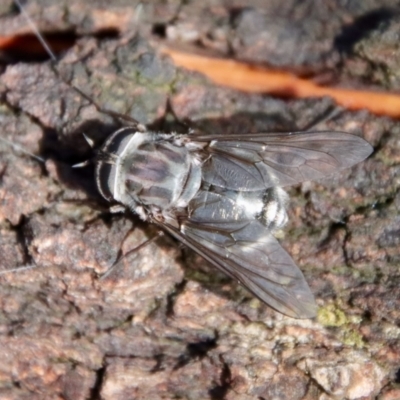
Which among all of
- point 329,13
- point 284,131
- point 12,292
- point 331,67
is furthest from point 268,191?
point 12,292

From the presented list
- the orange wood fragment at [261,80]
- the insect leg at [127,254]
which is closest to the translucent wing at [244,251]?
the insect leg at [127,254]

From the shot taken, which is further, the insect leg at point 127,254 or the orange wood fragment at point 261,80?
the orange wood fragment at point 261,80

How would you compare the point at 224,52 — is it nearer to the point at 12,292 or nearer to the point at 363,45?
the point at 363,45

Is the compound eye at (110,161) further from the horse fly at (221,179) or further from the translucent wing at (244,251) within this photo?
the translucent wing at (244,251)

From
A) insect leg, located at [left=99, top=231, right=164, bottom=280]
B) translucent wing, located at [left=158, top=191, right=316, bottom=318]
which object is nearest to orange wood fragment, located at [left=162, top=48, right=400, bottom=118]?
translucent wing, located at [left=158, top=191, right=316, bottom=318]

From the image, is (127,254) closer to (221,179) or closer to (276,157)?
(221,179)
